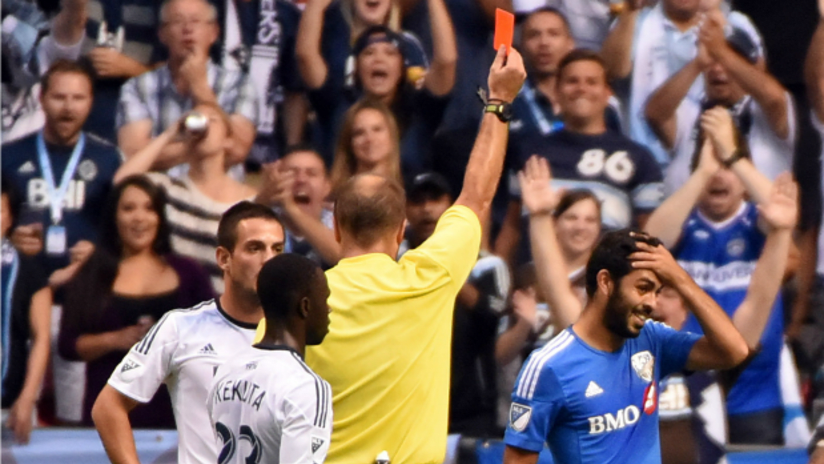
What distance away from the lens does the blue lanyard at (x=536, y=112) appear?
22.9 feet

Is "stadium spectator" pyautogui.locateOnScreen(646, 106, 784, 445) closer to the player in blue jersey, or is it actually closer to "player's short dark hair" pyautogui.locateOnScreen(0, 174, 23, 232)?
the player in blue jersey

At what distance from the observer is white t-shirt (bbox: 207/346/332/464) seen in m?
3.04

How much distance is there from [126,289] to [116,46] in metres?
1.80

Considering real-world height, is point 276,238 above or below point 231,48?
below

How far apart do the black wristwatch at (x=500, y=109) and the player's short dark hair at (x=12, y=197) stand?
12.1 ft

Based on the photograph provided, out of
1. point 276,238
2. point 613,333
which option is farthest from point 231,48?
point 613,333

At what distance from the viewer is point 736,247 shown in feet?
21.5

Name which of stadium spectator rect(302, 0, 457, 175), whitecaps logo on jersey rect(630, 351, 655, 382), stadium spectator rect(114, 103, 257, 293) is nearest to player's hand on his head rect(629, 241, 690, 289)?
whitecaps logo on jersey rect(630, 351, 655, 382)

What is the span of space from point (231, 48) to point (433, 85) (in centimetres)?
125

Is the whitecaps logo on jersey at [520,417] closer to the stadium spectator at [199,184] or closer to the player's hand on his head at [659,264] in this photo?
the player's hand on his head at [659,264]

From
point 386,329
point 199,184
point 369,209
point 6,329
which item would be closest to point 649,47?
point 199,184

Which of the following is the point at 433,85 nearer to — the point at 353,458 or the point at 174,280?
the point at 174,280

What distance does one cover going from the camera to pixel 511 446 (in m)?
4.22

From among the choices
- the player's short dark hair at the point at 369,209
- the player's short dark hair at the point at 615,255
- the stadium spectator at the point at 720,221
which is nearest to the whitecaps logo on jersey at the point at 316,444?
the player's short dark hair at the point at 369,209
